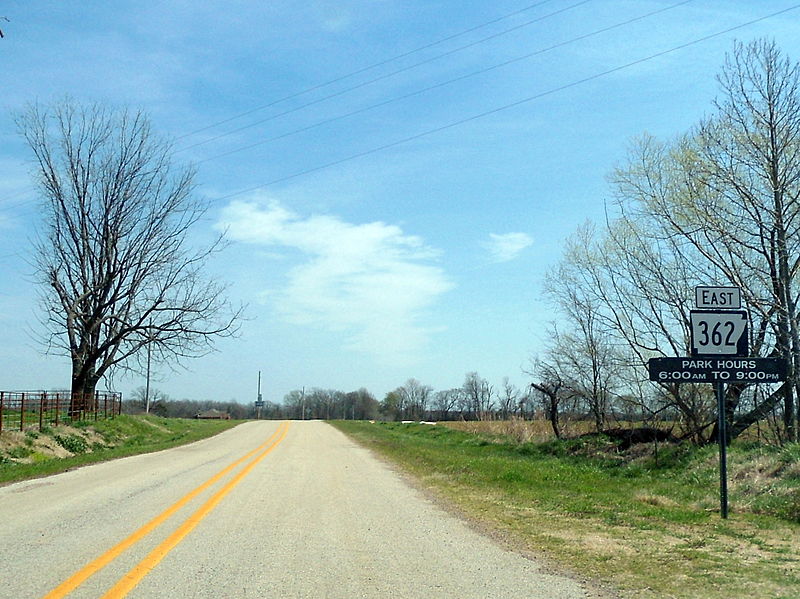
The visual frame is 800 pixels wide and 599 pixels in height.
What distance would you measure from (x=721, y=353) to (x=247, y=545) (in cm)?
742

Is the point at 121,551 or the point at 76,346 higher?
the point at 76,346

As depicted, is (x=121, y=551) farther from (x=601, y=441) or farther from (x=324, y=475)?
(x=601, y=441)

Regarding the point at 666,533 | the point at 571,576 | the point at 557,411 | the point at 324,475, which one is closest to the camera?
the point at 571,576

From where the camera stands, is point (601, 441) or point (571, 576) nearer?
point (571, 576)

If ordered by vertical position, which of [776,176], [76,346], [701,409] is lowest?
[701,409]

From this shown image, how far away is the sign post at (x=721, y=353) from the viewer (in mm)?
11273

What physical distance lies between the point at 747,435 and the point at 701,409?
132 centimetres

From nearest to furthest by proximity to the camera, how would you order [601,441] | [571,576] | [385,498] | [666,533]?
[571,576]
[666,533]
[385,498]
[601,441]

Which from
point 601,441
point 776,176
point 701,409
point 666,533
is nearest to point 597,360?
point 601,441

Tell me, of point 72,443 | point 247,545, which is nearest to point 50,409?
point 72,443

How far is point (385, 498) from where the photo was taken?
44.7 ft

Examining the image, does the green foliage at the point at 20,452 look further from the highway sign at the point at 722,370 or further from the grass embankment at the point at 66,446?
the highway sign at the point at 722,370

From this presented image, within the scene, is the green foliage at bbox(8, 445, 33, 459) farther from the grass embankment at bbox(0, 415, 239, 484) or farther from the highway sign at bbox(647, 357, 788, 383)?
the highway sign at bbox(647, 357, 788, 383)

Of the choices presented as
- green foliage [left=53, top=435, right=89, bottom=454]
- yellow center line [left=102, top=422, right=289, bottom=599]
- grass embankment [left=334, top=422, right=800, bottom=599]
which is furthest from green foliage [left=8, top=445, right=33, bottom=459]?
yellow center line [left=102, top=422, right=289, bottom=599]
